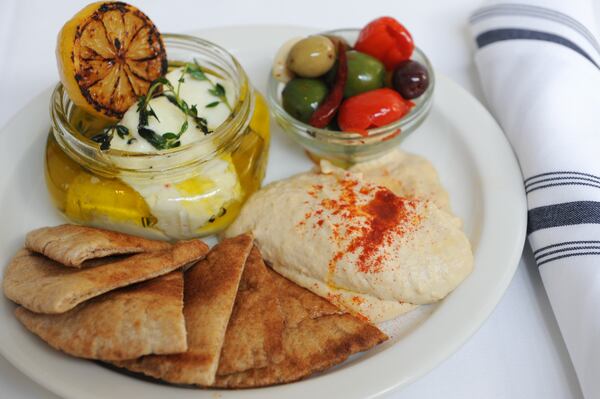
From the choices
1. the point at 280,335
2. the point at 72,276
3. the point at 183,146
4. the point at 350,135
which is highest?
the point at 183,146

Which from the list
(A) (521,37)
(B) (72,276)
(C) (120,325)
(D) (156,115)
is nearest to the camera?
(C) (120,325)

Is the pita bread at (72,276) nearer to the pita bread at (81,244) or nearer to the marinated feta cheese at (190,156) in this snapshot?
the pita bread at (81,244)

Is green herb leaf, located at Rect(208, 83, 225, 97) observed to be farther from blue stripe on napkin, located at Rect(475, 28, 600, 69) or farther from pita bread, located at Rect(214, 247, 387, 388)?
blue stripe on napkin, located at Rect(475, 28, 600, 69)

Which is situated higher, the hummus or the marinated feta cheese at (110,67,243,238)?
the marinated feta cheese at (110,67,243,238)

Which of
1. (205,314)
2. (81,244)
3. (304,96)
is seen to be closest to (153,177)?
(81,244)

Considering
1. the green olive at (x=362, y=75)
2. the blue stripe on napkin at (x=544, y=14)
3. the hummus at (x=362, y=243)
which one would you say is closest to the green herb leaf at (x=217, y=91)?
the hummus at (x=362, y=243)

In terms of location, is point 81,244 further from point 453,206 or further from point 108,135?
point 453,206

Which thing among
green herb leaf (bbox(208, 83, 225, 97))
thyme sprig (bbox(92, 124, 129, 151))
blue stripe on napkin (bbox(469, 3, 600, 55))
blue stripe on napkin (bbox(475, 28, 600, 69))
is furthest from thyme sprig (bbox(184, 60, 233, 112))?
blue stripe on napkin (bbox(469, 3, 600, 55))
